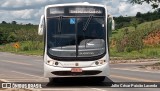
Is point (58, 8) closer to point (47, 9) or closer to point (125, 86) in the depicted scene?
point (47, 9)

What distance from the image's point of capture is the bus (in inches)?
650

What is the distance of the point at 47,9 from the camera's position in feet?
56.4

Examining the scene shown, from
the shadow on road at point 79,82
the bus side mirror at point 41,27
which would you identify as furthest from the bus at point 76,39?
the shadow on road at point 79,82

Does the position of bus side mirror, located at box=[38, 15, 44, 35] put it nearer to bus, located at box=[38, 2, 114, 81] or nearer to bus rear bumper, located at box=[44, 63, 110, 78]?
bus, located at box=[38, 2, 114, 81]

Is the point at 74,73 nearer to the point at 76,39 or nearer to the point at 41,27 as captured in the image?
the point at 76,39

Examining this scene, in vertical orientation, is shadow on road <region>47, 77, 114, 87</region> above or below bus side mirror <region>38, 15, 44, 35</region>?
below

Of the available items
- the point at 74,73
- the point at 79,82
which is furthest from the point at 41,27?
the point at 79,82

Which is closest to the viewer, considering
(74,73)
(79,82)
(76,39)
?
(74,73)

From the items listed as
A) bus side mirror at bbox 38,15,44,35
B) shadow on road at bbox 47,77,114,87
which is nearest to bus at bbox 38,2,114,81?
bus side mirror at bbox 38,15,44,35

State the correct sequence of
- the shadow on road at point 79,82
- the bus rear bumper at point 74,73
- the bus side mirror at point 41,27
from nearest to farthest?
the bus rear bumper at point 74,73
the bus side mirror at point 41,27
the shadow on road at point 79,82

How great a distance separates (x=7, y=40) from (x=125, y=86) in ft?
365

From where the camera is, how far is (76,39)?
1678cm

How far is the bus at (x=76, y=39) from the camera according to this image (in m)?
16.5

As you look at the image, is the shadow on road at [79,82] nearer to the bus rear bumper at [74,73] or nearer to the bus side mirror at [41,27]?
the bus rear bumper at [74,73]
